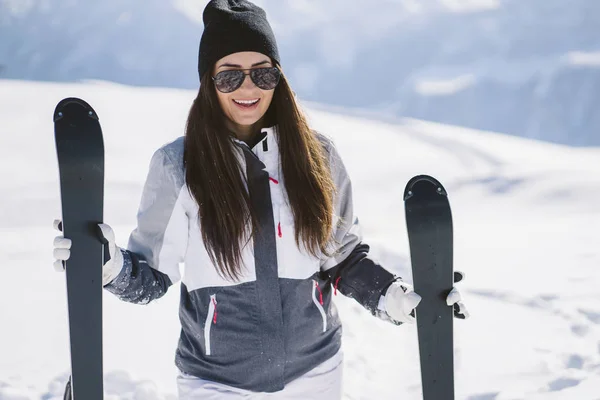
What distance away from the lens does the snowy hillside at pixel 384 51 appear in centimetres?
1246

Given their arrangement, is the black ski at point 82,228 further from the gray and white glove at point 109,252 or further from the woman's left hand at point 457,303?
the woman's left hand at point 457,303

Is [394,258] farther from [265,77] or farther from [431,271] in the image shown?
[265,77]

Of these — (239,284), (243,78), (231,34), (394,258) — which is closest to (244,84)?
(243,78)

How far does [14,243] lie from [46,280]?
842 millimetres

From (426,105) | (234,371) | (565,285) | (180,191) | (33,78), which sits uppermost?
(33,78)

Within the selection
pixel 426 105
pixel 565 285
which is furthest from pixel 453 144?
pixel 565 285

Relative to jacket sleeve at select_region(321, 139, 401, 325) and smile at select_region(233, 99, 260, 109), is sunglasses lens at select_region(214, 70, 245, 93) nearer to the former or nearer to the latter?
smile at select_region(233, 99, 260, 109)

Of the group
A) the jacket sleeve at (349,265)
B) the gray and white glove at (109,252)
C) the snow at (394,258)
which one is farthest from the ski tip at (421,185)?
the snow at (394,258)

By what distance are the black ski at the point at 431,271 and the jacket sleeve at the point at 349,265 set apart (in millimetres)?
95

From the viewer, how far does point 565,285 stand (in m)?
4.87

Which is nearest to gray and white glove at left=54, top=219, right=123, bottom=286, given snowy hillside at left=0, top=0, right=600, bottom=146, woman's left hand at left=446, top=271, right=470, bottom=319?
woman's left hand at left=446, top=271, right=470, bottom=319

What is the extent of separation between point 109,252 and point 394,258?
3363 mm

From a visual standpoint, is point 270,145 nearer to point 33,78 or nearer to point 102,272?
point 102,272

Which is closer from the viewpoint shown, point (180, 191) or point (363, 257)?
point (180, 191)
